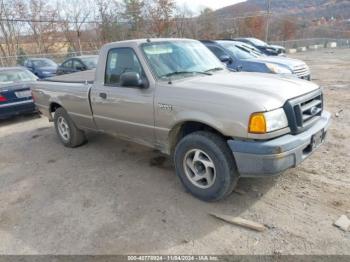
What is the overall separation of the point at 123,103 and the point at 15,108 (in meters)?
5.07

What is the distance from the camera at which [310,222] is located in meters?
2.97

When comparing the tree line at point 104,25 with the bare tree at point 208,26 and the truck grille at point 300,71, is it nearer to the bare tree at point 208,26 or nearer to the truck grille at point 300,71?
the bare tree at point 208,26

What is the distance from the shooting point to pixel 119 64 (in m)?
4.20

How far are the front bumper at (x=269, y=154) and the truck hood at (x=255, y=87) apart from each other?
0.36 metres

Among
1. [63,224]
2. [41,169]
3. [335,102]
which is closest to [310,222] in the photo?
[63,224]

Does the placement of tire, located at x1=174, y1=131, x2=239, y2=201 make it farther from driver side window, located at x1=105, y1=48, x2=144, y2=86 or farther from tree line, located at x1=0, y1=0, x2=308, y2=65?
tree line, located at x1=0, y1=0, x2=308, y2=65

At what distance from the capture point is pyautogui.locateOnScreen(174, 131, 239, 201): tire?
10.3 ft

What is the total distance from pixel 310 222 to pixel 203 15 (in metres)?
34.7

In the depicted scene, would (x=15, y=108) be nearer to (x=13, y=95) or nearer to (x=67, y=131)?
(x=13, y=95)

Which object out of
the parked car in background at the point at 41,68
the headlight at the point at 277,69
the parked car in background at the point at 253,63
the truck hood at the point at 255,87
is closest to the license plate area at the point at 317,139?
the truck hood at the point at 255,87

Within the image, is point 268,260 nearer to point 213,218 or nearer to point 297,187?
point 213,218

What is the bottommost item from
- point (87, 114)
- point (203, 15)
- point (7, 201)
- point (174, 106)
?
point (7, 201)

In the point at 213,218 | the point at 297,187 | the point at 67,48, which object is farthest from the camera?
the point at 67,48

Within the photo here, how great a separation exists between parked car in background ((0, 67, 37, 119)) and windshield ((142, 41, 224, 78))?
4849 mm
